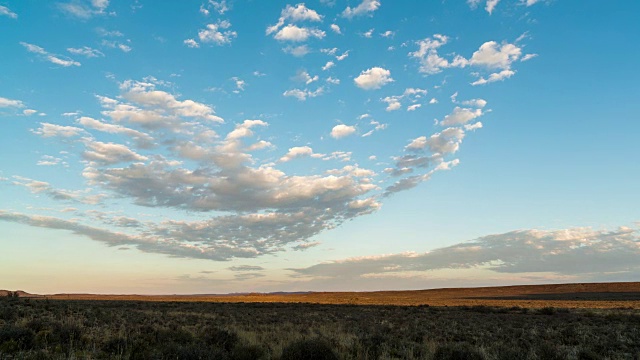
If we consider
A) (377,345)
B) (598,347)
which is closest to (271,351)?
(377,345)

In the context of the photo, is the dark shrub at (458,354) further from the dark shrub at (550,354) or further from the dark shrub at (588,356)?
the dark shrub at (588,356)

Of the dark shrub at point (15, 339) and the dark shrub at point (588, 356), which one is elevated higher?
the dark shrub at point (15, 339)

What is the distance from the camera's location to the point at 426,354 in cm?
1159

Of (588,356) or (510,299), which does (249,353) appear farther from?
(510,299)

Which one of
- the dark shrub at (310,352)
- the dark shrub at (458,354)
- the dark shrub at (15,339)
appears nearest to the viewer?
the dark shrub at (310,352)

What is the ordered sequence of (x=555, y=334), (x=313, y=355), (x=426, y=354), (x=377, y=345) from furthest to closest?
(x=555, y=334) < (x=377, y=345) < (x=426, y=354) < (x=313, y=355)

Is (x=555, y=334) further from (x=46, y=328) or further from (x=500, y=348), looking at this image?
(x=46, y=328)

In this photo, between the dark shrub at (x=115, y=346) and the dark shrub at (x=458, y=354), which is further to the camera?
the dark shrub at (x=115, y=346)

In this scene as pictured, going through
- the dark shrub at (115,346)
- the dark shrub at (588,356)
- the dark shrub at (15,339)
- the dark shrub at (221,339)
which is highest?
the dark shrub at (15,339)

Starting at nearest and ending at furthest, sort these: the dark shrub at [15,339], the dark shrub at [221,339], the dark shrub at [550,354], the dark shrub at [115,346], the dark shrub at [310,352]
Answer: the dark shrub at [310,352] < the dark shrub at [15,339] < the dark shrub at [115,346] < the dark shrub at [550,354] < the dark shrub at [221,339]

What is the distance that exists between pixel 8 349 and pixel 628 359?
17.8m

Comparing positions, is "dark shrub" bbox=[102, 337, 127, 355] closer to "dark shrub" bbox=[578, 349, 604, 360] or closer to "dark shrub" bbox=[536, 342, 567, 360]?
"dark shrub" bbox=[536, 342, 567, 360]

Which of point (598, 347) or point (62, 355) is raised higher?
point (62, 355)

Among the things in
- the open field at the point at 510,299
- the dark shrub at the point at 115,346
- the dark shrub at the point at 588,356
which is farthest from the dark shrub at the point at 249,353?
the open field at the point at 510,299
